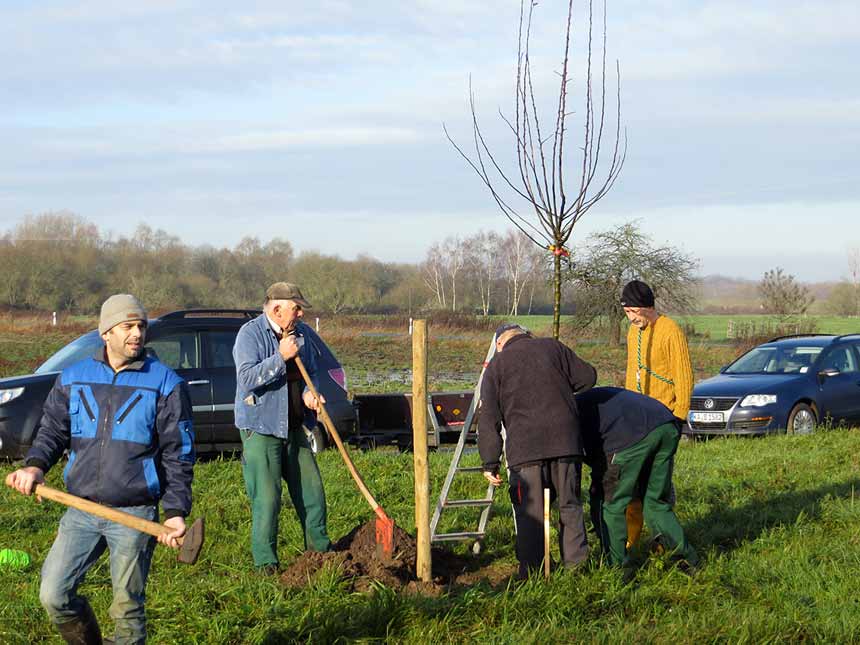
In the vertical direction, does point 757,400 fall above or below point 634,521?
above

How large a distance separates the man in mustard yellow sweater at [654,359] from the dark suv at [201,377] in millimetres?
4177

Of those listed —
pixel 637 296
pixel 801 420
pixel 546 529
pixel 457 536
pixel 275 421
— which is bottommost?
pixel 801 420

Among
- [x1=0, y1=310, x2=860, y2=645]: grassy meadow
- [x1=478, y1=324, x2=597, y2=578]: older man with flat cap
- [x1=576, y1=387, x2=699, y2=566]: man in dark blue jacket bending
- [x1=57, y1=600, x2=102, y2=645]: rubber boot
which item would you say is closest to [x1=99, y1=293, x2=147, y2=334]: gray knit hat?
[x1=57, y1=600, x2=102, y2=645]: rubber boot

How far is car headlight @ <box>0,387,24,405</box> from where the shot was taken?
34.9ft

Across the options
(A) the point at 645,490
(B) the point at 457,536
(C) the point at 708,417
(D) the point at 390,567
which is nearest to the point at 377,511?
(D) the point at 390,567

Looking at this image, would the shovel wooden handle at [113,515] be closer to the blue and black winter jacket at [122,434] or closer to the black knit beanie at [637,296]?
the blue and black winter jacket at [122,434]

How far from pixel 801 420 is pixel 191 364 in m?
8.36

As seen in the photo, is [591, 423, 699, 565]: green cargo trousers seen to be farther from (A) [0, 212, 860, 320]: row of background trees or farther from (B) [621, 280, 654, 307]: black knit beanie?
(A) [0, 212, 860, 320]: row of background trees

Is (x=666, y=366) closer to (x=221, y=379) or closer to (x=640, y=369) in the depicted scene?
(x=640, y=369)

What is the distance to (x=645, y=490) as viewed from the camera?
678 cm

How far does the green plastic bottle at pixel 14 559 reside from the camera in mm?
6793

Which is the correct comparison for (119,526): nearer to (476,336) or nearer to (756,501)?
(756,501)

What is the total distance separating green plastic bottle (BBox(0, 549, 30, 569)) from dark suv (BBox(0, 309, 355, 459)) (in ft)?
12.6

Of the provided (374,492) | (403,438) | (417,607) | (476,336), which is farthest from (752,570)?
(476,336)
